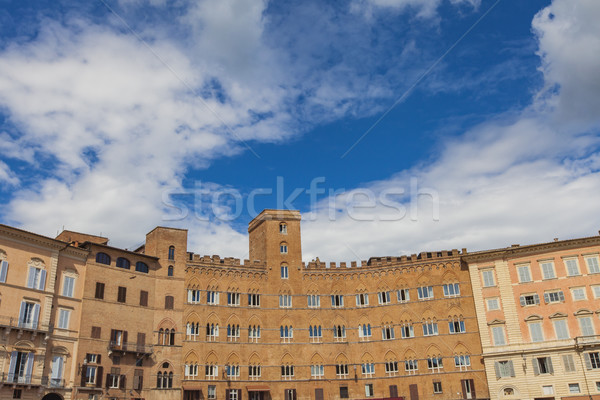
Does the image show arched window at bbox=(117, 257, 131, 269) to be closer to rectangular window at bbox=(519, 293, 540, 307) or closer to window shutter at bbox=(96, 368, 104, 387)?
window shutter at bbox=(96, 368, 104, 387)

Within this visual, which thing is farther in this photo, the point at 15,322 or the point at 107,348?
the point at 107,348

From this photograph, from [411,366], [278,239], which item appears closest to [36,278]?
[278,239]

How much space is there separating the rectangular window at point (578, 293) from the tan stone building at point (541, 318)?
0.05m

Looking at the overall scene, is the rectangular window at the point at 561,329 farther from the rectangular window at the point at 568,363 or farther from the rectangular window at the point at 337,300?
the rectangular window at the point at 337,300

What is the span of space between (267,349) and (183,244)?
17.5 metres

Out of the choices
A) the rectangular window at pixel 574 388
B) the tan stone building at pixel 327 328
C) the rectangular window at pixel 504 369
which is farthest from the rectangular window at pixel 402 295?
the rectangular window at pixel 574 388

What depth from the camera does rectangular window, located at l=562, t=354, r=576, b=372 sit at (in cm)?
6397

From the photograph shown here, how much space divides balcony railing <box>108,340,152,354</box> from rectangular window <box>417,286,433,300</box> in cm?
3529

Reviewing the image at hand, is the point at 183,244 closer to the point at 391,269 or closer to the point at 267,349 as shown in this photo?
the point at 267,349

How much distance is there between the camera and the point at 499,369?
66.9 meters

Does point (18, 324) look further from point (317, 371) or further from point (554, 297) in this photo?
point (554, 297)

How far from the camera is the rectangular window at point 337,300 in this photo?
7575 centimetres

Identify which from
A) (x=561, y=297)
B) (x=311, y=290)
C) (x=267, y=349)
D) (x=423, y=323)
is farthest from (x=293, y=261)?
(x=561, y=297)

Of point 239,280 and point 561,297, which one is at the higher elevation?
point 239,280
